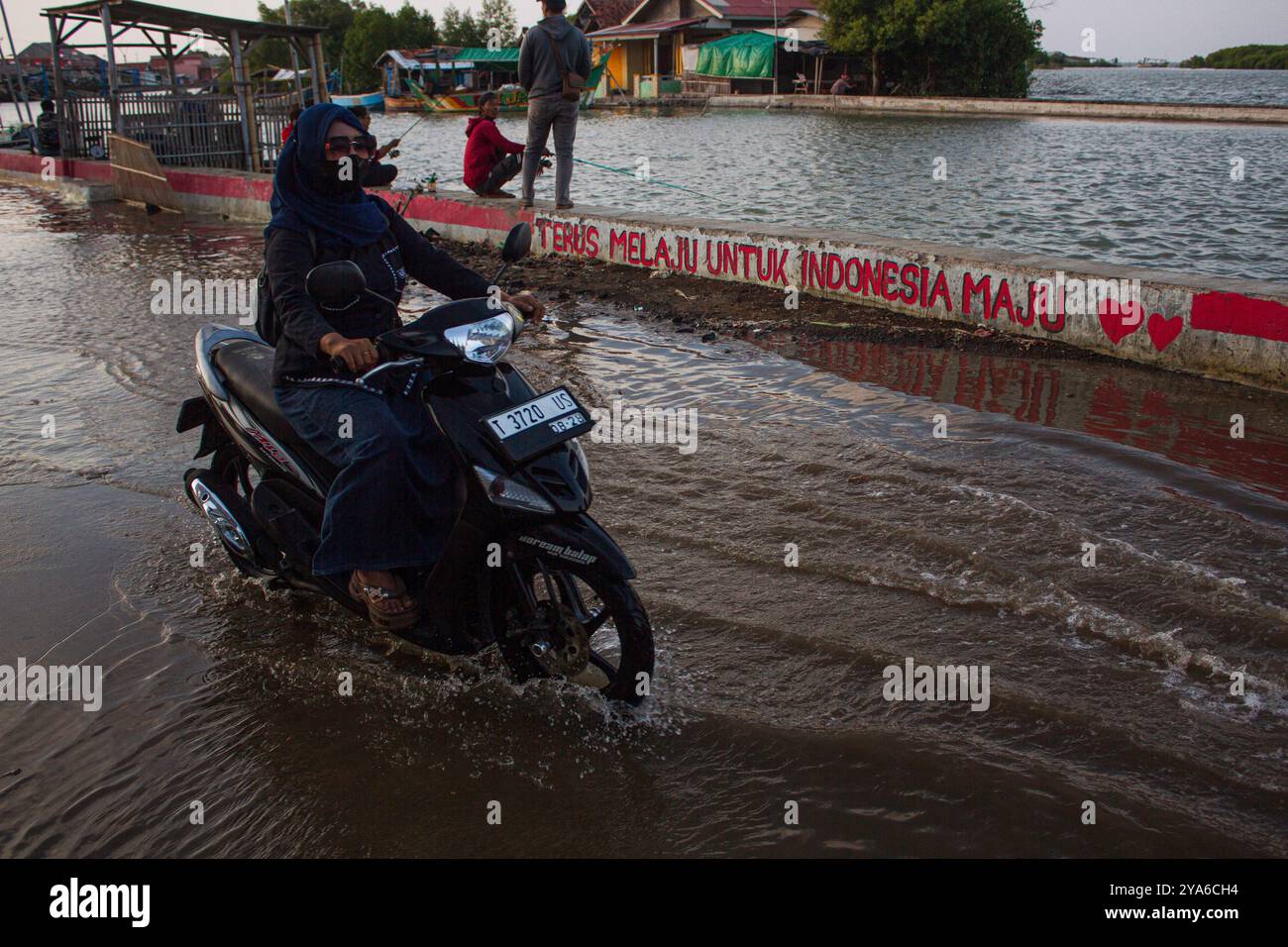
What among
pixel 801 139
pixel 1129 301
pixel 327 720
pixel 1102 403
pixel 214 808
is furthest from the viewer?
pixel 801 139

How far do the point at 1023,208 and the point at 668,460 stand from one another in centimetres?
1268

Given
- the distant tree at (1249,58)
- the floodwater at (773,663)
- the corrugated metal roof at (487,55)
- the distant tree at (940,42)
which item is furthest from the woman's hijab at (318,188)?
the distant tree at (1249,58)

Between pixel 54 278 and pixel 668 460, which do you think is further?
pixel 54 278

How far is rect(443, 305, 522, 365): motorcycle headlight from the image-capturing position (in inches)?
126

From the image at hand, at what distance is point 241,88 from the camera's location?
19.0 meters

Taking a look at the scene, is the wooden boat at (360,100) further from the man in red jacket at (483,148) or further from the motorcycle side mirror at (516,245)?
the motorcycle side mirror at (516,245)

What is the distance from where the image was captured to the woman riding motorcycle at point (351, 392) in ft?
11.0

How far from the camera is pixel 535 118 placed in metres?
11.0

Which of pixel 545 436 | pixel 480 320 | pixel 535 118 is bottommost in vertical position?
pixel 545 436

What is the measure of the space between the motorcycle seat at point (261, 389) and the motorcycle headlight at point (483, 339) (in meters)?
0.73

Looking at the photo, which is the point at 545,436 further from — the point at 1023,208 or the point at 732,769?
the point at 1023,208

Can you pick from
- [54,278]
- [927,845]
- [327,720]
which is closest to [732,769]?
[927,845]

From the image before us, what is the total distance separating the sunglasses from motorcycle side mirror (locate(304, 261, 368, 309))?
0.61m

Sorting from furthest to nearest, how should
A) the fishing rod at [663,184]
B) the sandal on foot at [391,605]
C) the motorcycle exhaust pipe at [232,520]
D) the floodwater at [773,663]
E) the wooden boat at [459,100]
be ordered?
the wooden boat at [459,100] → the fishing rod at [663,184] → the motorcycle exhaust pipe at [232,520] → the sandal on foot at [391,605] → the floodwater at [773,663]
